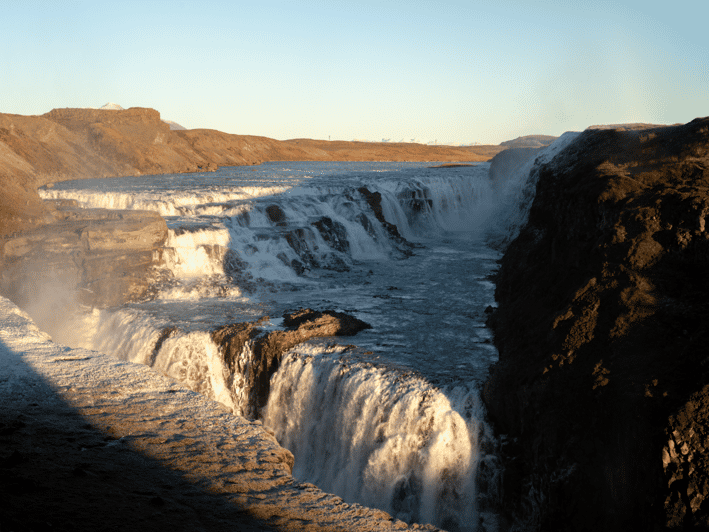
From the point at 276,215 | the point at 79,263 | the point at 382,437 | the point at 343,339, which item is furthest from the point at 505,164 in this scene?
the point at 382,437

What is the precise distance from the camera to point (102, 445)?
Result: 493 centimetres

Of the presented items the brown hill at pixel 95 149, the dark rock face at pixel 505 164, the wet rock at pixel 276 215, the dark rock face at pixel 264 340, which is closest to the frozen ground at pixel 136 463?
the dark rock face at pixel 264 340

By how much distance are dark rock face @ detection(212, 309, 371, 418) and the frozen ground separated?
2834 mm

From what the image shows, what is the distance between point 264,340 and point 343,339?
4.81ft

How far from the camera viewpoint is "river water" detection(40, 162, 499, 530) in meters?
7.26

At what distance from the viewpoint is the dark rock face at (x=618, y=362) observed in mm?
4969

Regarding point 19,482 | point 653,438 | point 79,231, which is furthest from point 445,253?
point 19,482

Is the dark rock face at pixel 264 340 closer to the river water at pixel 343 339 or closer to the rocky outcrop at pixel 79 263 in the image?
the river water at pixel 343 339

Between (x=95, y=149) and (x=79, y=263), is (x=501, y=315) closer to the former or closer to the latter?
(x=79, y=263)

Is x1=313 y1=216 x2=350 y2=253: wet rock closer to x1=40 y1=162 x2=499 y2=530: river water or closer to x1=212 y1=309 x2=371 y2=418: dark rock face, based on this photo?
x1=40 y1=162 x2=499 y2=530: river water

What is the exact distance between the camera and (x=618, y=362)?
5922 mm

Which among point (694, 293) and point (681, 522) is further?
point (694, 293)

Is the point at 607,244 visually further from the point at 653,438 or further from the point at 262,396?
the point at 262,396

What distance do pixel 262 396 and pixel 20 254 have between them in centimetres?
811
